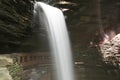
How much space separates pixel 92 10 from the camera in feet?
26.6

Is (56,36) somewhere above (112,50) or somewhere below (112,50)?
above

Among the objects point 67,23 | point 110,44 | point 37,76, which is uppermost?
point 67,23

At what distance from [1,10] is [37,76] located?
166 cm

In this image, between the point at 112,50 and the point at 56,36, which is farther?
the point at 112,50

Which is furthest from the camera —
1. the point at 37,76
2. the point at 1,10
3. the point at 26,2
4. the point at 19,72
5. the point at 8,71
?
the point at 26,2

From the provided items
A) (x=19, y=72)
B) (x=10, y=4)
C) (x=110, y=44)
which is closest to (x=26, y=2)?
(x=10, y=4)

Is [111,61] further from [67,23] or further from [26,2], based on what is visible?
[26,2]

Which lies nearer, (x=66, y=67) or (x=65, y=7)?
(x=66, y=67)

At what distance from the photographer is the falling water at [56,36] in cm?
636

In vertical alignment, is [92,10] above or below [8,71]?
above

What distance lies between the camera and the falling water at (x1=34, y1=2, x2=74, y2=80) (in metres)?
6.36

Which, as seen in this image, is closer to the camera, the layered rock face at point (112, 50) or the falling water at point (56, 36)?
the falling water at point (56, 36)

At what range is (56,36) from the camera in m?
6.49

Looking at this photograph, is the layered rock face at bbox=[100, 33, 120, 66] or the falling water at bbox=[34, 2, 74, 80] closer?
the falling water at bbox=[34, 2, 74, 80]
